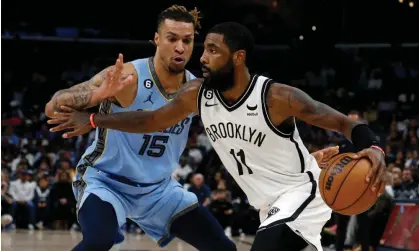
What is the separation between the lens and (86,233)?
455 cm

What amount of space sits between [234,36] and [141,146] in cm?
114

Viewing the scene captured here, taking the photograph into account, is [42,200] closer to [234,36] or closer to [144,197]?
[144,197]

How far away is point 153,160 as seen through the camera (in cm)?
505

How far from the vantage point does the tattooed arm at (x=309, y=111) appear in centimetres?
403

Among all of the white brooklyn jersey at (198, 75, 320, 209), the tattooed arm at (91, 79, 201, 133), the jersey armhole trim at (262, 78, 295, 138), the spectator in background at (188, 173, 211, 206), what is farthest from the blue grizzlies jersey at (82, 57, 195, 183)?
the spectator in background at (188, 173, 211, 206)

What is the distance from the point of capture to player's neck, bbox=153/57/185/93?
5105mm

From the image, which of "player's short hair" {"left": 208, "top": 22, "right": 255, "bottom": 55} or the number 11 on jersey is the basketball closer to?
the number 11 on jersey

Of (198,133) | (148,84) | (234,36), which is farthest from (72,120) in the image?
(198,133)

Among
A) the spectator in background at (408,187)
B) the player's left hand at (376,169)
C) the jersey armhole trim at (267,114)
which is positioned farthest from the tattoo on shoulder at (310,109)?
the spectator in background at (408,187)

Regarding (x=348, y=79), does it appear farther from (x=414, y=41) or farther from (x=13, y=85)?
(x=13, y=85)

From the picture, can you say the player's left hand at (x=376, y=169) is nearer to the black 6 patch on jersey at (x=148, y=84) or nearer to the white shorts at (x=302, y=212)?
the white shorts at (x=302, y=212)

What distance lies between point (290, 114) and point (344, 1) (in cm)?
1895

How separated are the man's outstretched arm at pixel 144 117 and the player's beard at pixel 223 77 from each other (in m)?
0.15

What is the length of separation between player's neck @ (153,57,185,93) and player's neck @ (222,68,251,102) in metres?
0.88
